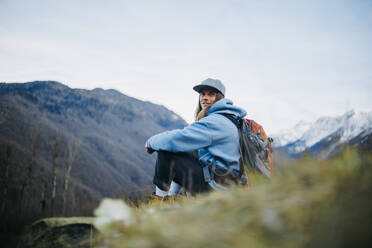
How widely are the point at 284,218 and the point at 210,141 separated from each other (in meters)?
2.61

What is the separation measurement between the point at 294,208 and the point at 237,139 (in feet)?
9.21

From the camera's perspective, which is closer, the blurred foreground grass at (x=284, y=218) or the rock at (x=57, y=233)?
the blurred foreground grass at (x=284, y=218)

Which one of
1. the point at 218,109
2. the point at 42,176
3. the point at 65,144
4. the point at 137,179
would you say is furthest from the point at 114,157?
the point at 218,109

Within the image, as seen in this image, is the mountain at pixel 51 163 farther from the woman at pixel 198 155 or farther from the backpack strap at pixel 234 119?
the backpack strap at pixel 234 119

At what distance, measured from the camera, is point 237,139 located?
3.70 meters

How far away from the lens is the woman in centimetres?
345

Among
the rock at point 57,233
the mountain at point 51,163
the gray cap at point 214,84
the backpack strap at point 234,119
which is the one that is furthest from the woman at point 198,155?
the mountain at point 51,163

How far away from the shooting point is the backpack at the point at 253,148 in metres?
3.55

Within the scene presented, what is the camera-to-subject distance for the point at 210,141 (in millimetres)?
3506

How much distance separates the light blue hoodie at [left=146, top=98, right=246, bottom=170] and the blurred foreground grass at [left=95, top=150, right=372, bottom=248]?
7.14 feet

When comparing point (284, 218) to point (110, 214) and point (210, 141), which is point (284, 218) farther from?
point (210, 141)

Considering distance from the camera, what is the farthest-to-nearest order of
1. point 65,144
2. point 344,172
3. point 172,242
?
1. point 65,144
2. point 344,172
3. point 172,242

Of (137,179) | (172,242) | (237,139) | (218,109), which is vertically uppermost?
(218,109)

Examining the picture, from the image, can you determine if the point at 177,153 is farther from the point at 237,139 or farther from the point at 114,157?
the point at 114,157
